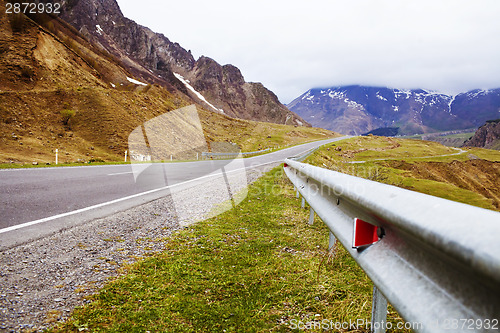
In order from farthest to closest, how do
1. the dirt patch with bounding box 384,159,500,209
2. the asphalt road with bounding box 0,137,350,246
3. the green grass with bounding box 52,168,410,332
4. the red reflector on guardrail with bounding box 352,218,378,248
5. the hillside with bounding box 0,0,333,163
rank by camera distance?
1. the dirt patch with bounding box 384,159,500,209
2. the hillside with bounding box 0,0,333,163
3. the asphalt road with bounding box 0,137,350,246
4. the green grass with bounding box 52,168,410,332
5. the red reflector on guardrail with bounding box 352,218,378,248

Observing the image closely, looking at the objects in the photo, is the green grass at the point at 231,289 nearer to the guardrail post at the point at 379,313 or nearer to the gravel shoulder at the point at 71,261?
the gravel shoulder at the point at 71,261

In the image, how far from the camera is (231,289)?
99.4 inches

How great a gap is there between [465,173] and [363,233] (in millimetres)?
68308

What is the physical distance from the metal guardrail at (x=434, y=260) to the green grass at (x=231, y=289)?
744 millimetres

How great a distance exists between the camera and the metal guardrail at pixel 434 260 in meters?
0.74

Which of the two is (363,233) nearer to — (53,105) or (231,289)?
(231,289)

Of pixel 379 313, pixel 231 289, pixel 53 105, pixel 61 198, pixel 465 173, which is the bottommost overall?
pixel 465 173

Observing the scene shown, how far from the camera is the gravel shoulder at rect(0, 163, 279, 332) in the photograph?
2113 mm

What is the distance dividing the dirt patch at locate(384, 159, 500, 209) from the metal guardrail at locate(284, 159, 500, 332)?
4151 cm

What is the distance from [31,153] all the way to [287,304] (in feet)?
90.9

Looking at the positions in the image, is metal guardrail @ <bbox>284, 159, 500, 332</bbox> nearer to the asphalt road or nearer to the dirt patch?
the asphalt road

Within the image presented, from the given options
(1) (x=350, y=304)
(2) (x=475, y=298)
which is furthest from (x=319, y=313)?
(2) (x=475, y=298)

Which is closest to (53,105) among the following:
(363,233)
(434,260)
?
(363,233)

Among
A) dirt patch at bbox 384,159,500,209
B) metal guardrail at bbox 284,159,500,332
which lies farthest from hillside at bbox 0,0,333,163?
dirt patch at bbox 384,159,500,209
